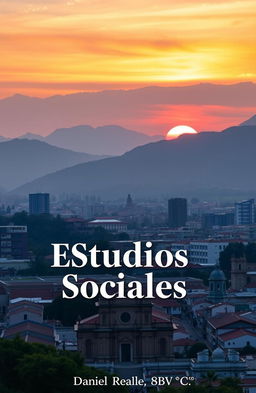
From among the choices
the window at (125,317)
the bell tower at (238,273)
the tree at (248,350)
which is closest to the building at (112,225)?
the bell tower at (238,273)

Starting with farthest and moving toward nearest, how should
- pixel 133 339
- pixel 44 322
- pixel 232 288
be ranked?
pixel 232 288 → pixel 44 322 → pixel 133 339

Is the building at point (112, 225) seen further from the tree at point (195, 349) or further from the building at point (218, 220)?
the tree at point (195, 349)

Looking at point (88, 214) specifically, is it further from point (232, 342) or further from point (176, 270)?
point (232, 342)

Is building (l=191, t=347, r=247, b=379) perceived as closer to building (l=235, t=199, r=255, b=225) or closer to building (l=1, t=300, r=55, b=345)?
building (l=1, t=300, r=55, b=345)

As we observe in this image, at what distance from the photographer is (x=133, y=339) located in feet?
129

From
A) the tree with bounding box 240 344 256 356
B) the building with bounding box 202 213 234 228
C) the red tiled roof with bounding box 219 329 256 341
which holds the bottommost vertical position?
the tree with bounding box 240 344 256 356

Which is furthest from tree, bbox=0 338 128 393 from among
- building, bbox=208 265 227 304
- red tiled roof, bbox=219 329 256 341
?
building, bbox=208 265 227 304

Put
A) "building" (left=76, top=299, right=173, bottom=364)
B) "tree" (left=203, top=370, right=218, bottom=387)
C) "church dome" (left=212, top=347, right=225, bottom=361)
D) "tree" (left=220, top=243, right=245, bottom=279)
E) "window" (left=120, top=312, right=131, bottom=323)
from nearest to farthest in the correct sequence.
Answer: "tree" (left=203, top=370, right=218, bottom=387)
"church dome" (left=212, top=347, right=225, bottom=361)
"building" (left=76, top=299, right=173, bottom=364)
"window" (left=120, top=312, right=131, bottom=323)
"tree" (left=220, top=243, right=245, bottom=279)

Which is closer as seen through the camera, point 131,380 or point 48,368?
point 48,368

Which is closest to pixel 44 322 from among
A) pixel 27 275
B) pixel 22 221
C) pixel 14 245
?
pixel 27 275

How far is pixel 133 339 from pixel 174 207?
103238mm

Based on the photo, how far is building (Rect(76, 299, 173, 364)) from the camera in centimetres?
3909

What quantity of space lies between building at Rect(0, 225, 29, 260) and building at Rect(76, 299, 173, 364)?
1930 inches

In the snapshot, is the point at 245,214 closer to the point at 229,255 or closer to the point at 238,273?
the point at 229,255
